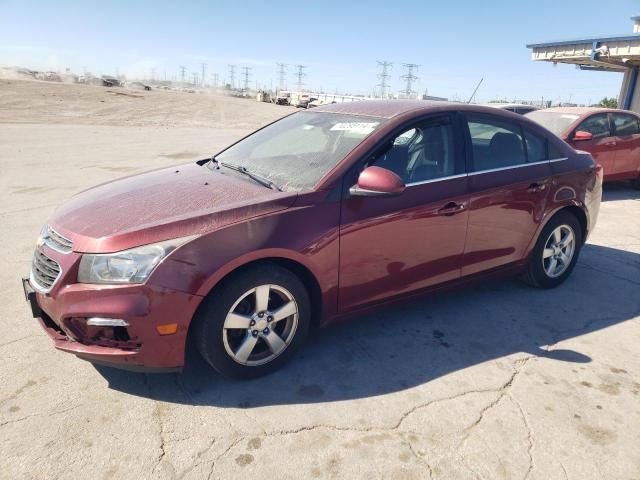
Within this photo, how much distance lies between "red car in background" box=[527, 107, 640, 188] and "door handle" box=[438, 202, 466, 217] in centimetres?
552

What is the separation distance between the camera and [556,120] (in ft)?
27.8

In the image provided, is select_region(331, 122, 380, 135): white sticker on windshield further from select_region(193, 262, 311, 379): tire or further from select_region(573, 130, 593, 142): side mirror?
select_region(573, 130, 593, 142): side mirror

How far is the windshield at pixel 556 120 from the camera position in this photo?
820 cm

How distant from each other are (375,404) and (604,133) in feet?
25.9

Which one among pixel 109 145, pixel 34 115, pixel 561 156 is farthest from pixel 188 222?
pixel 34 115

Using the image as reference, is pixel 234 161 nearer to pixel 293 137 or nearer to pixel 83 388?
pixel 293 137

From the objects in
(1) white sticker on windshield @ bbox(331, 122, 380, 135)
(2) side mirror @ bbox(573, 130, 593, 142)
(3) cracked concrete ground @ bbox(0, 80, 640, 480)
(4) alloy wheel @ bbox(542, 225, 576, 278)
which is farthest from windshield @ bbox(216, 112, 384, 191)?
(2) side mirror @ bbox(573, 130, 593, 142)

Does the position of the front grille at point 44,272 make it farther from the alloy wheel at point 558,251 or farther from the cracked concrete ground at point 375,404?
the alloy wheel at point 558,251

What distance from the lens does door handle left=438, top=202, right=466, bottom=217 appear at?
11.3 feet

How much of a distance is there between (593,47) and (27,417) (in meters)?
20.3

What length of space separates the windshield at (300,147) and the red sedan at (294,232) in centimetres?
2

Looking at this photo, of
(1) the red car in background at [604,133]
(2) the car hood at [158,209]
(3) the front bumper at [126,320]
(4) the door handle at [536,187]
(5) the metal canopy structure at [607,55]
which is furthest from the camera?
(5) the metal canopy structure at [607,55]

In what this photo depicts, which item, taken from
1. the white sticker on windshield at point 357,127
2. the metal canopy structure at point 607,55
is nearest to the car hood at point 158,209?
the white sticker on windshield at point 357,127

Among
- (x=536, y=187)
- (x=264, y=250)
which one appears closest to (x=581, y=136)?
(x=536, y=187)
